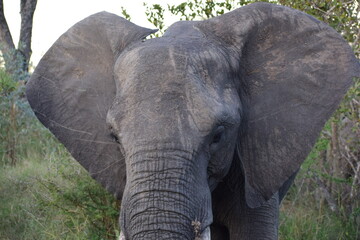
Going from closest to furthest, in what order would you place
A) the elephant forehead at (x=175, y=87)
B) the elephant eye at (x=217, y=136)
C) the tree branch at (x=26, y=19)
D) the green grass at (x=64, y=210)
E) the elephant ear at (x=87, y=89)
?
1. the elephant forehead at (x=175, y=87)
2. the elephant eye at (x=217, y=136)
3. the elephant ear at (x=87, y=89)
4. the green grass at (x=64, y=210)
5. the tree branch at (x=26, y=19)

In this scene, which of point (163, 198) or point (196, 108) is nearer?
point (163, 198)

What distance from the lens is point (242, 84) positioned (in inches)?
123

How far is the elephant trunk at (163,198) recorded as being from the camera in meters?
2.41

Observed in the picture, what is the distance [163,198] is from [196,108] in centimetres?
39

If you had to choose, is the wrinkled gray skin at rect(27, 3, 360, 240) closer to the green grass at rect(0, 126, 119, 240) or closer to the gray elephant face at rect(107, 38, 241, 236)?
the gray elephant face at rect(107, 38, 241, 236)

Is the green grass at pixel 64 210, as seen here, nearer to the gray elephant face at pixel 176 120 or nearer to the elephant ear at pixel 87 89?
the elephant ear at pixel 87 89

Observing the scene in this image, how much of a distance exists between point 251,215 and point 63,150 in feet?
7.97

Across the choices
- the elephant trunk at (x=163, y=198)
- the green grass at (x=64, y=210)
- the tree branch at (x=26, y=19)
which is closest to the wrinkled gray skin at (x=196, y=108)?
the elephant trunk at (x=163, y=198)

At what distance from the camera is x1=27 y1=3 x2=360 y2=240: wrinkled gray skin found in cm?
250

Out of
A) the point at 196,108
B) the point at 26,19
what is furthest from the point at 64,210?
the point at 26,19

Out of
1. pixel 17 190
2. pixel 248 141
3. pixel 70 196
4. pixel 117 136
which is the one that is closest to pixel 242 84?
pixel 248 141

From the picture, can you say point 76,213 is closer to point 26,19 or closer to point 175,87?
point 175,87

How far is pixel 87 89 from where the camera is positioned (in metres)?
3.32

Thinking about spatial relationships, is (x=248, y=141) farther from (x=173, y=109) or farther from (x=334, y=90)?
(x=173, y=109)
